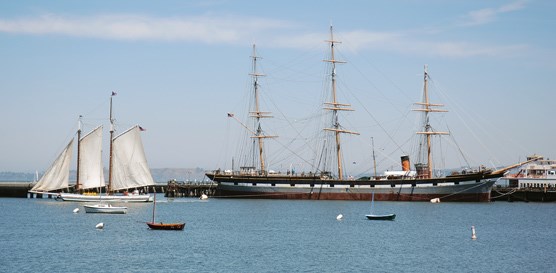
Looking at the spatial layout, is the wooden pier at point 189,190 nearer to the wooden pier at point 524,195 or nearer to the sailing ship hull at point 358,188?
the sailing ship hull at point 358,188

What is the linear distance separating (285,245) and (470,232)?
20.7 m

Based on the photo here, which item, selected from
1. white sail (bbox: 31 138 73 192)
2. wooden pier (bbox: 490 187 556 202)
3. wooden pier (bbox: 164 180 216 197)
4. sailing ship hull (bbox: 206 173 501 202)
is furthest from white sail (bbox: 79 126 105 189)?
wooden pier (bbox: 490 187 556 202)

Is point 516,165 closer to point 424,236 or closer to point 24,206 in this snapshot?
point 424,236

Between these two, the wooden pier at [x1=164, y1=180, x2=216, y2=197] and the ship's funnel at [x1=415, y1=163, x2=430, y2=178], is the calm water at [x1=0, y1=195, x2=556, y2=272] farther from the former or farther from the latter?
the wooden pier at [x1=164, y1=180, x2=216, y2=197]

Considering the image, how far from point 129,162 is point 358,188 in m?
33.6

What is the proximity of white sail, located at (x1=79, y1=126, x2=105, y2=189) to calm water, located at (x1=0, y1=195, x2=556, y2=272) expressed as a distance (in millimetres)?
12903

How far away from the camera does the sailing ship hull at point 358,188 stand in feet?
389

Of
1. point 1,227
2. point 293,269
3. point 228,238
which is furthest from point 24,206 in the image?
point 293,269

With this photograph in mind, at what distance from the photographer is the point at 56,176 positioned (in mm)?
120500

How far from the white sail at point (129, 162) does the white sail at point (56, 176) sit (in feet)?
25.1

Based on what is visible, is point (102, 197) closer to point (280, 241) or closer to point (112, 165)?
point (112, 165)

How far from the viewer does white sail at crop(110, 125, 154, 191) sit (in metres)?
117

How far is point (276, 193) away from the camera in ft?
417

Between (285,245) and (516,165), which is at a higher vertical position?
(516,165)
